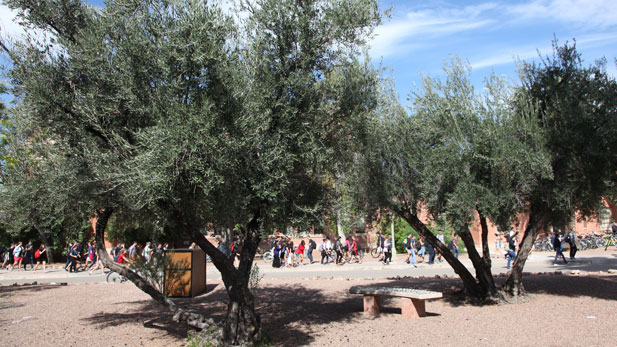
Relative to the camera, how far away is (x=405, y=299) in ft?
33.1

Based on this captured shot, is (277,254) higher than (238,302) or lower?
higher

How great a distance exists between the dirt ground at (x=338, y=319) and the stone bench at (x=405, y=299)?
234 millimetres

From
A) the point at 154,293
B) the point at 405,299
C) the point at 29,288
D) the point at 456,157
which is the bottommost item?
the point at 29,288

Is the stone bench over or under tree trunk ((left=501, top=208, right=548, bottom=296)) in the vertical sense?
under

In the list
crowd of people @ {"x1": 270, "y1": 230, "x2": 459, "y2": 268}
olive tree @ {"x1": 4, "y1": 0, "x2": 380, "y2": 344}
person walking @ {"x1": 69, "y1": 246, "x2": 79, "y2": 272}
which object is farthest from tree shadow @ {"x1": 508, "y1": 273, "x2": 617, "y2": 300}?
person walking @ {"x1": 69, "y1": 246, "x2": 79, "y2": 272}

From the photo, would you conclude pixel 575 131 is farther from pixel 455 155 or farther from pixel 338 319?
pixel 338 319

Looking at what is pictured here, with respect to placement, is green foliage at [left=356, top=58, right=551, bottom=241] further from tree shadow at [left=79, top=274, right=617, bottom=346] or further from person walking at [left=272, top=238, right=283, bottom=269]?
person walking at [left=272, top=238, right=283, bottom=269]

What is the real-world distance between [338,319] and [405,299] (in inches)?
61.6

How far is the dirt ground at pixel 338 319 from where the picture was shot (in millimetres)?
8156

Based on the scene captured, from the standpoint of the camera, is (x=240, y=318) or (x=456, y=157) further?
(x=456, y=157)

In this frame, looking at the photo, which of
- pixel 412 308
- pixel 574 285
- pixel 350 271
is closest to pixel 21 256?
pixel 350 271

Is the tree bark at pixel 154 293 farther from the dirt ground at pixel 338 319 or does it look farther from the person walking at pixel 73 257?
the person walking at pixel 73 257

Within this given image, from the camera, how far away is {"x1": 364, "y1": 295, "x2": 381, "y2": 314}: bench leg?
10.5 m

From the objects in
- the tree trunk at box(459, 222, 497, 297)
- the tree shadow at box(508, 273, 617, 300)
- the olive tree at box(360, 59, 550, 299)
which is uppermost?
the olive tree at box(360, 59, 550, 299)
